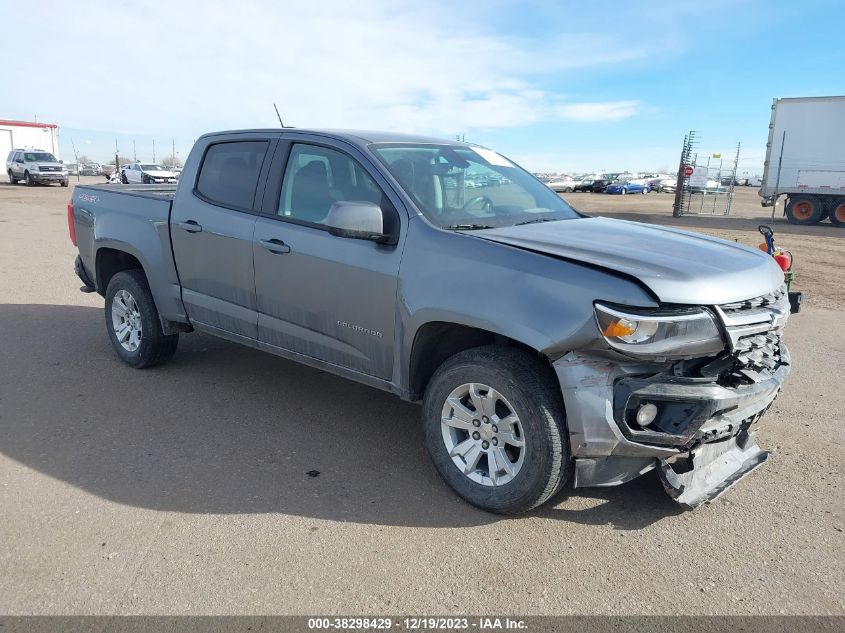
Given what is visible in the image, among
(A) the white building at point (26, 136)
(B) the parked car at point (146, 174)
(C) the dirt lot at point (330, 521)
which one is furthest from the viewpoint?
(A) the white building at point (26, 136)

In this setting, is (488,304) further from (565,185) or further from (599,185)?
(565,185)

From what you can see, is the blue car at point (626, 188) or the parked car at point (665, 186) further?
the parked car at point (665, 186)

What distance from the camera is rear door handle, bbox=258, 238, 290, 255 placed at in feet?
14.2

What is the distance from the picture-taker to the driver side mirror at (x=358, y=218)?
3711 mm

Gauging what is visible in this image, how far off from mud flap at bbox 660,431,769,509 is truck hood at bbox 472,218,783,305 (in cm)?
80

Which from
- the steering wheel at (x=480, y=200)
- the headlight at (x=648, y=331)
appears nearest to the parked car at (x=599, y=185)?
the steering wheel at (x=480, y=200)

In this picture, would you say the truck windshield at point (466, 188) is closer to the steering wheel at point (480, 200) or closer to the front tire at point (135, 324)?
the steering wheel at point (480, 200)

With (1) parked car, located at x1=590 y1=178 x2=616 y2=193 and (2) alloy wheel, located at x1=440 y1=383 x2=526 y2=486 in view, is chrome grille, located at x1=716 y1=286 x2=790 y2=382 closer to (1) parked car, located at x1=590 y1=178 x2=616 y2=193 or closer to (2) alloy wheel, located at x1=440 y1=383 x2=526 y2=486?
(2) alloy wheel, located at x1=440 y1=383 x2=526 y2=486

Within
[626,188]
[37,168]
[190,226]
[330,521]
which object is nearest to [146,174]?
[37,168]

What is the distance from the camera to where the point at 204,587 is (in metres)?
2.95

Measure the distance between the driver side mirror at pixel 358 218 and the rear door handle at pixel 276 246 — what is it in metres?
0.62

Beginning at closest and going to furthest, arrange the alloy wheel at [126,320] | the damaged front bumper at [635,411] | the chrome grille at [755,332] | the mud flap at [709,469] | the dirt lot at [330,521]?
the dirt lot at [330,521], the damaged front bumper at [635,411], the chrome grille at [755,332], the mud flap at [709,469], the alloy wheel at [126,320]

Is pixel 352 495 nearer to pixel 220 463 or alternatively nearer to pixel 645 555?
pixel 220 463

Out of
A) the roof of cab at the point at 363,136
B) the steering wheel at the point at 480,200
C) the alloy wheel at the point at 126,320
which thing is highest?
the roof of cab at the point at 363,136
